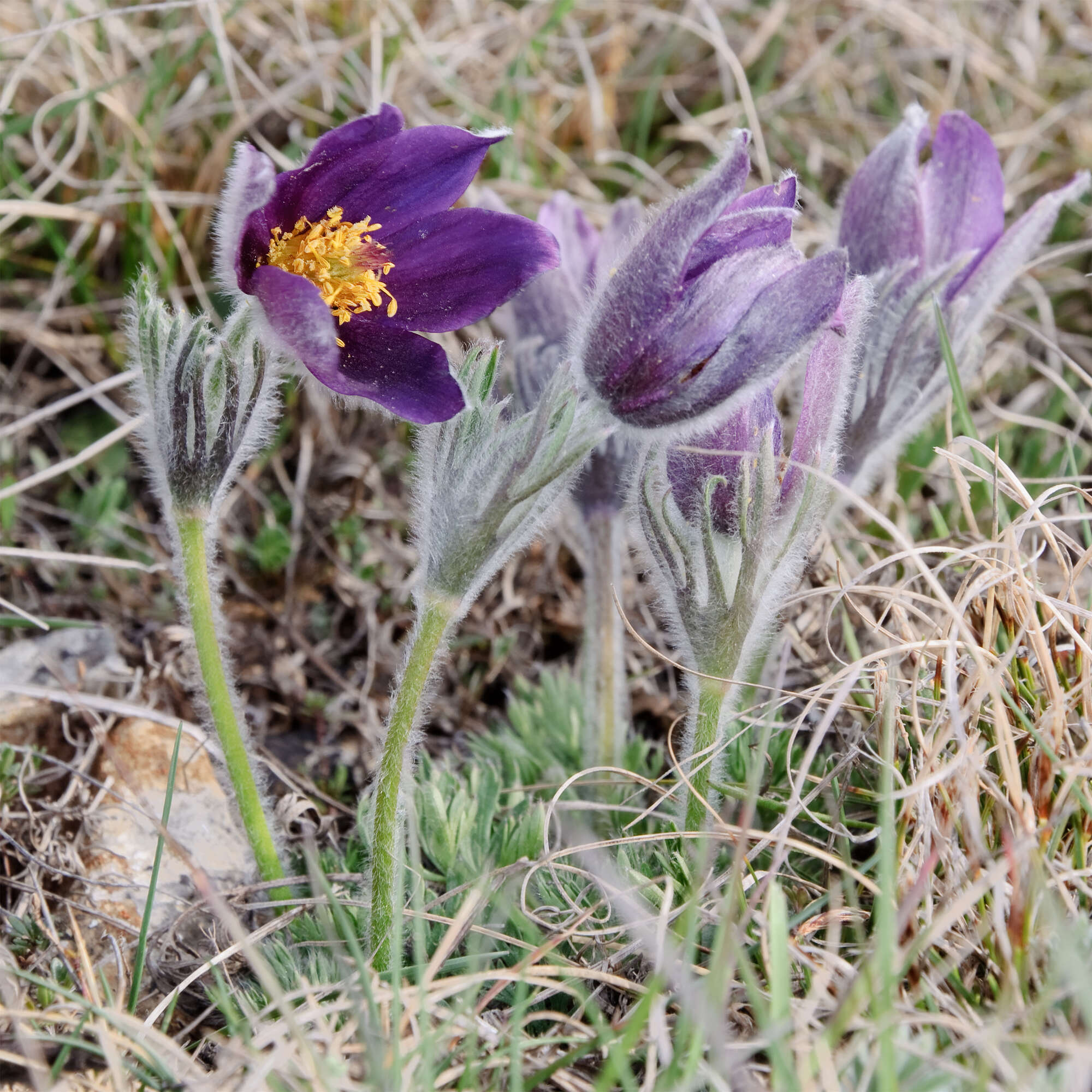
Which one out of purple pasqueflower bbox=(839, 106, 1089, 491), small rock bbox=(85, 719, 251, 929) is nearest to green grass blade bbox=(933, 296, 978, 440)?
purple pasqueflower bbox=(839, 106, 1089, 491)

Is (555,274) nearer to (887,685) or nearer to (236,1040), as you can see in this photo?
(887,685)

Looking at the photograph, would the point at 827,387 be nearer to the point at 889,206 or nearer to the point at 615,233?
the point at 889,206

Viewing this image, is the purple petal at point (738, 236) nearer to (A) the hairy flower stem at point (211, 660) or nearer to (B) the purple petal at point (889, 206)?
(B) the purple petal at point (889, 206)

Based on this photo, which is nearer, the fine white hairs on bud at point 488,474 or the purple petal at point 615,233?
the fine white hairs on bud at point 488,474

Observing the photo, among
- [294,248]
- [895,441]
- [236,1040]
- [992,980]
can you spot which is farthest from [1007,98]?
[236,1040]

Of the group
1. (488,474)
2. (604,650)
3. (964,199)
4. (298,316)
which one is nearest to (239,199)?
(298,316)

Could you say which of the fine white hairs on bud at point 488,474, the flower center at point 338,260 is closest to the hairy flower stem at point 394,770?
the fine white hairs on bud at point 488,474
